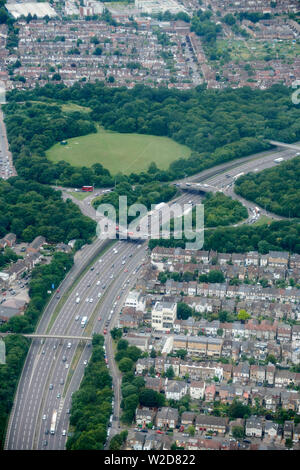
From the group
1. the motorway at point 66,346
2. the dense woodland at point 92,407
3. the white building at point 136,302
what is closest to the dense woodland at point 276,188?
the motorway at point 66,346

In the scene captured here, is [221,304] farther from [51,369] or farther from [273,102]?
[273,102]

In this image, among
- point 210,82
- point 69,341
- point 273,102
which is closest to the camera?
point 69,341

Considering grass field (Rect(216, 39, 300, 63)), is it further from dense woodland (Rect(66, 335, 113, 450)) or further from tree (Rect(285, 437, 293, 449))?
tree (Rect(285, 437, 293, 449))

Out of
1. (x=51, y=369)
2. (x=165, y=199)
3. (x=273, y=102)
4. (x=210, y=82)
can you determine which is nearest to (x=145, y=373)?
(x=51, y=369)

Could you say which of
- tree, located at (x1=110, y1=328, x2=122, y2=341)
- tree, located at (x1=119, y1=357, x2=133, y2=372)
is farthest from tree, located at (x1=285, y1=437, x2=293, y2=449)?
tree, located at (x1=110, y1=328, x2=122, y2=341)

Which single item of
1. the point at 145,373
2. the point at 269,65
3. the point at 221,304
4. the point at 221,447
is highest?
the point at 269,65

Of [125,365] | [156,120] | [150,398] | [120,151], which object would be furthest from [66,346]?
[156,120]
